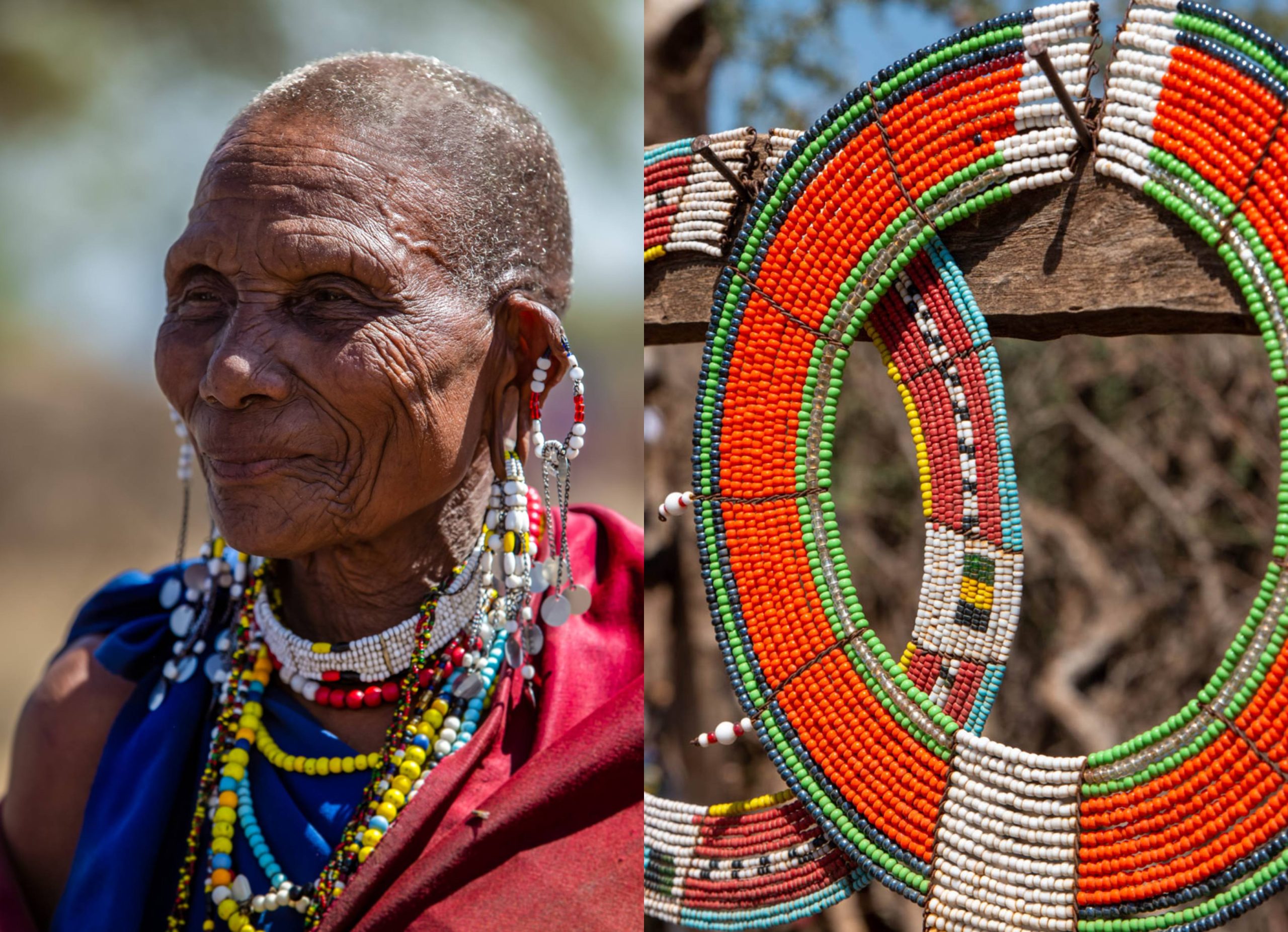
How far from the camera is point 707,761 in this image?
130 inches

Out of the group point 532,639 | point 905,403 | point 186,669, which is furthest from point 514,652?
point 905,403

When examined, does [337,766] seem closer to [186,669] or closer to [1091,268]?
[186,669]

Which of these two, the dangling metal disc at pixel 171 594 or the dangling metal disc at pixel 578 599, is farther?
the dangling metal disc at pixel 171 594

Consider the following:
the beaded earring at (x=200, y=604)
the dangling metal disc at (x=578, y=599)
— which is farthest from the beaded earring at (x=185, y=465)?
the dangling metal disc at (x=578, y=599)

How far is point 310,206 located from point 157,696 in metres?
0.74

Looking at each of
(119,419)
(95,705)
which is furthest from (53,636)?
(95,705)

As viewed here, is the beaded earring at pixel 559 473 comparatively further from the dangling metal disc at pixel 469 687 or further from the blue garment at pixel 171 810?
the blue garment at pixel 171 810

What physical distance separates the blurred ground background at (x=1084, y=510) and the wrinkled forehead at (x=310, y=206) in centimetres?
232

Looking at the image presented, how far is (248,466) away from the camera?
1207 mm

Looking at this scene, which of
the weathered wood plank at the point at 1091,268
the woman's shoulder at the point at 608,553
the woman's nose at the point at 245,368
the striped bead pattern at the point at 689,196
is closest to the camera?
the weathered wood plank at the point at 1091,268

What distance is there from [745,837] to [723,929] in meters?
0.11

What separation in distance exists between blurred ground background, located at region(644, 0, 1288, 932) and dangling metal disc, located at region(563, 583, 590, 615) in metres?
2.11

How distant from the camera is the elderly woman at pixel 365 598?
1.20 meters

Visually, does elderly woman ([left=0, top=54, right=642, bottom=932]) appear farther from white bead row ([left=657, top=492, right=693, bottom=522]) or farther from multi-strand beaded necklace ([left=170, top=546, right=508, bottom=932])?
white bead row ([left=657, top=492, right=693, bottom=522])
